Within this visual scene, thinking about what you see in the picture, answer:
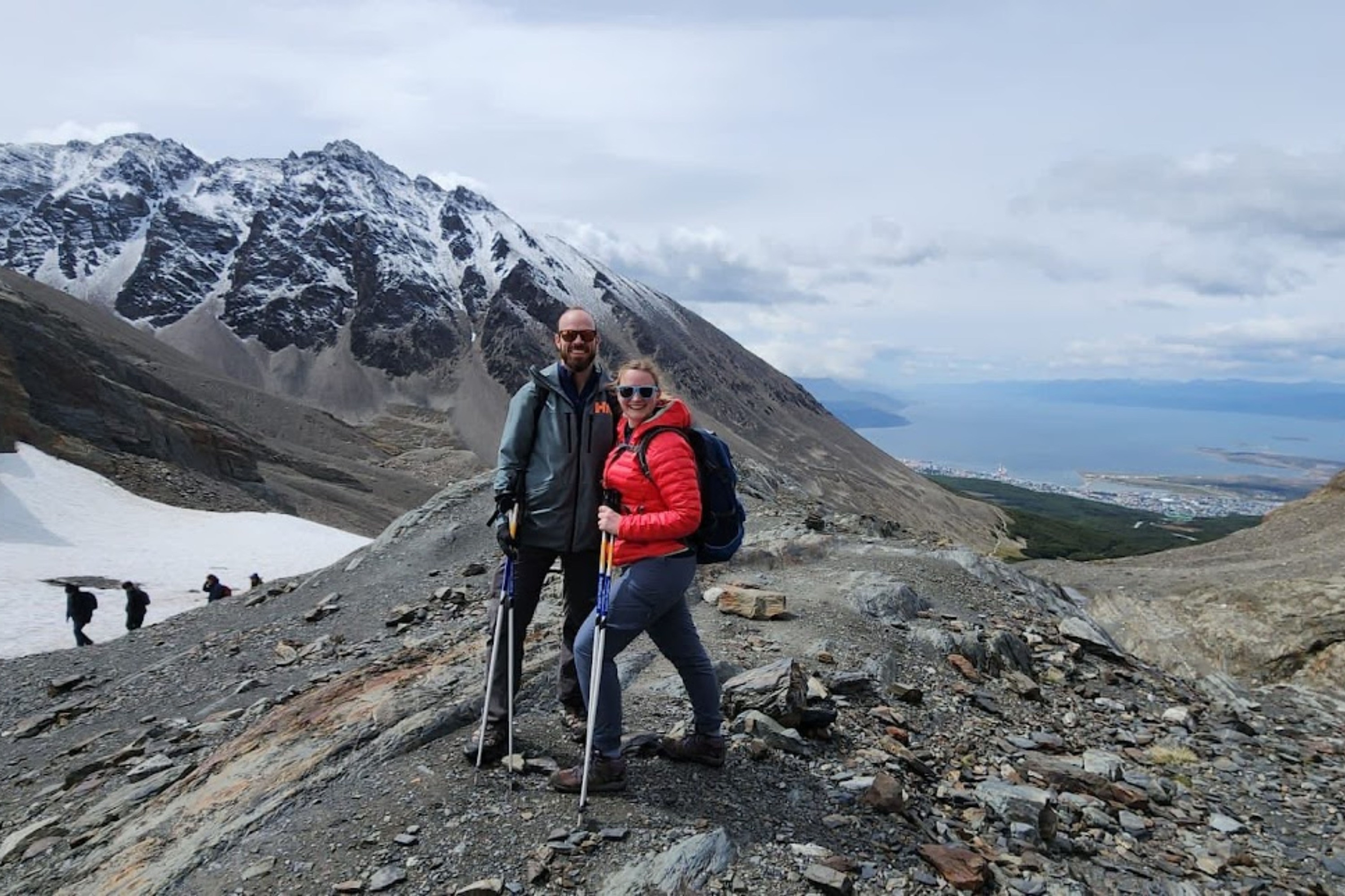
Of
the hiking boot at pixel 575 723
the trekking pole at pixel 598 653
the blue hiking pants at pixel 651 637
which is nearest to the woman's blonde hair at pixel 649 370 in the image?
the trekking pole at pixel 598 653

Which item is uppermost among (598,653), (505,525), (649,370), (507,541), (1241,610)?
(649,370)

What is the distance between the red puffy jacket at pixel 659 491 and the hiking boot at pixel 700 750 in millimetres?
1711

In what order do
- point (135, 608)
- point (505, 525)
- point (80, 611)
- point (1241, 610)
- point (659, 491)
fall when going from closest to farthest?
point (659, 491)
point (505, 525)
point (1241, 610)
point (80, 611)
point (135, 608)

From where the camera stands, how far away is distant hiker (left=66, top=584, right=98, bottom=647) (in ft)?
71.9

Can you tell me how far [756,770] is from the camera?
22.4 ft

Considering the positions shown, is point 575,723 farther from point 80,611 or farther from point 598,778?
point 80,611

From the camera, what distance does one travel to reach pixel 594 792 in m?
6.12

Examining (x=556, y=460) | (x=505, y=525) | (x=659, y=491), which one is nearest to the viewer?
(x=659, y=491)

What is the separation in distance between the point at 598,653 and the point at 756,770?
1.95 metres

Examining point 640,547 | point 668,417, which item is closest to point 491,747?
point 640,547

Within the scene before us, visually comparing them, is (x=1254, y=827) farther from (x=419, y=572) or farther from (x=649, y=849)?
(x=419, y=572)

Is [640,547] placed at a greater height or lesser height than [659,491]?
lesser

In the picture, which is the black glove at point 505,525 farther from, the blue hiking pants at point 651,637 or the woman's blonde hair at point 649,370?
the woman's blonde hair at point 649,370

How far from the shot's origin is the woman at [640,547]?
5.85 metres
